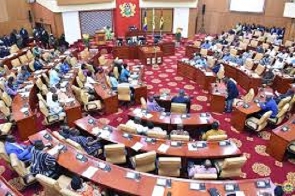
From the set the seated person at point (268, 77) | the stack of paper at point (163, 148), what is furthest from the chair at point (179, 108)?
the seated person at point (268, 77)

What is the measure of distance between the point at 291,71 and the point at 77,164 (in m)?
9.60

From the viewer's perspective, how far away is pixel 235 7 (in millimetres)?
21219

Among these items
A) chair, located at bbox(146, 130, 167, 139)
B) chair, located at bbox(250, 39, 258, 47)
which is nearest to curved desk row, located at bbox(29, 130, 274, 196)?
chair, located at bbox(146, 130, 167, 139)

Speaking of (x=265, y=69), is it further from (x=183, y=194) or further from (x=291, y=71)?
(x=183, y=194)

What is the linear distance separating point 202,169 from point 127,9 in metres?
15.9

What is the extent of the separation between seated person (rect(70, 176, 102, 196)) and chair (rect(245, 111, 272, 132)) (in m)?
5.10

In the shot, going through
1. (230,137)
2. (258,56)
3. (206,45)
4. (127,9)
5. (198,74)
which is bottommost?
(230,137)

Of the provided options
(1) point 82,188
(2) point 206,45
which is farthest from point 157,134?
(2) point 206,45

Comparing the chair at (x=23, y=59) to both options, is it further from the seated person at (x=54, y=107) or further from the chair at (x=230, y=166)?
the chair at (x=230, y=166)

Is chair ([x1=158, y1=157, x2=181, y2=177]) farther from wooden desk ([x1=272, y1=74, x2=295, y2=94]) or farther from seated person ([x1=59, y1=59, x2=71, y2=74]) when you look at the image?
seated person ([x1=59, y1=59, x2=71, y2=74])

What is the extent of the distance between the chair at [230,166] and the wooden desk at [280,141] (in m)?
1.72

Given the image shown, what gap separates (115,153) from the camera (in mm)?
6691

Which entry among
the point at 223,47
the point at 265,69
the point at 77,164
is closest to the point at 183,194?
the point at 77,164

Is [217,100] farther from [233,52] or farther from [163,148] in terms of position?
[233,52]
